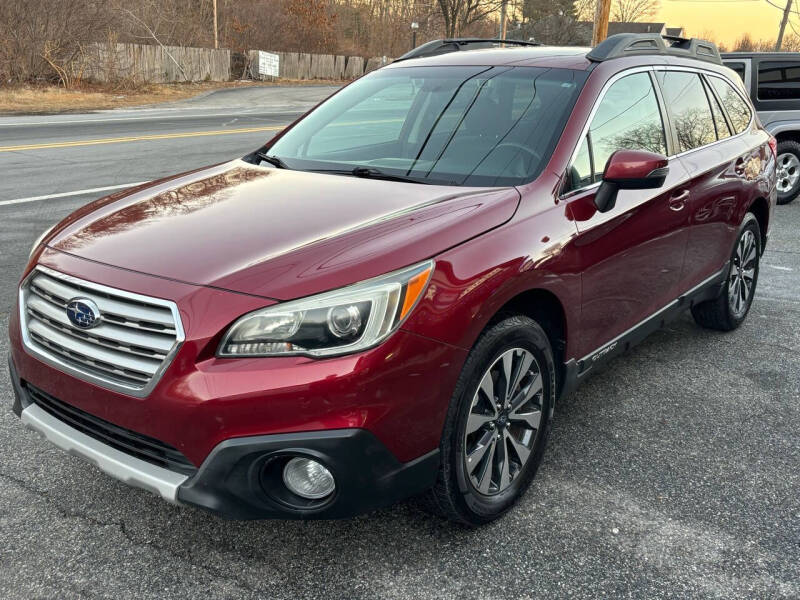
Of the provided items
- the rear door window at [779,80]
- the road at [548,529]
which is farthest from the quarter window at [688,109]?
the rear door window at [779,80]

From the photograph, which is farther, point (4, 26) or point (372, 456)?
point (4, 26)

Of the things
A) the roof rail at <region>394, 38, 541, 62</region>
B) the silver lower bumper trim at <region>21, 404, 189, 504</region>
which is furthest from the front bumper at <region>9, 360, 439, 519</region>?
the roof rail at <region>394, 38, 541, 62</region>

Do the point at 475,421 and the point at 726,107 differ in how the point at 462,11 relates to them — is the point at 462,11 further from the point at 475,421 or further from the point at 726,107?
the point at 475,421

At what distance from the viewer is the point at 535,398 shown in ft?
9.45

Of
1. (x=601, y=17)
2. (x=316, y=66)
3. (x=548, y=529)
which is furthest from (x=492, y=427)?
(x=316, y=66)

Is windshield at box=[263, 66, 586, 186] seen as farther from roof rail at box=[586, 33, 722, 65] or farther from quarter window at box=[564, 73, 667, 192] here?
roof rail at box=[586, 33, 722, 65]

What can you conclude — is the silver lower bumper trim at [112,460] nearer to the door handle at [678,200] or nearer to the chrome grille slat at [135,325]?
Answer: the chrome grille slat at [135,325]

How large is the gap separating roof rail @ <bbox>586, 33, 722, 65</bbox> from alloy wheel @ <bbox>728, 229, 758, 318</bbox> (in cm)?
123

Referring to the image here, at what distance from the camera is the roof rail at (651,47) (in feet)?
11.7

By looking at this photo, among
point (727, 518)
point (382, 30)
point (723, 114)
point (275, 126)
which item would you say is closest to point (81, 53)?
point (275, 126)

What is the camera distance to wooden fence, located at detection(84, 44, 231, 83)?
93.8ft

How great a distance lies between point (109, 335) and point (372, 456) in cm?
92

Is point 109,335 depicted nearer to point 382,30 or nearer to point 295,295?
point 295,295

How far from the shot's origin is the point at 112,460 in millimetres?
2299
